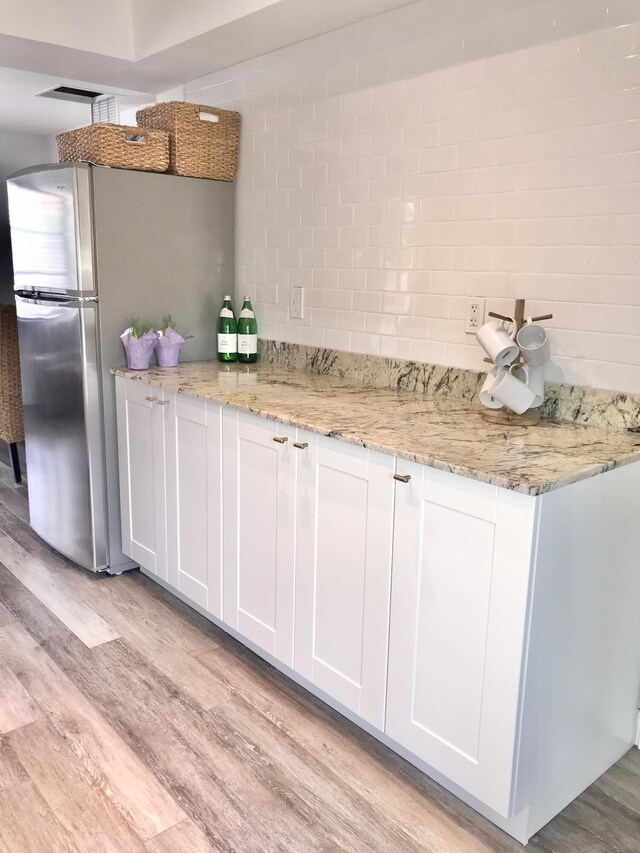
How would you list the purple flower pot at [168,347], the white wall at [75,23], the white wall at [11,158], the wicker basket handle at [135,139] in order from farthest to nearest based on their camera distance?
the white wall at [11,158] → the purple flower pot at [168,347] → the wicker basket handle at [135,139] → the white wall at [75,23]

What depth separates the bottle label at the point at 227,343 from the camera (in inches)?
122

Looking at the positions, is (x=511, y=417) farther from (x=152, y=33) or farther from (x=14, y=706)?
(x=152, y=33)

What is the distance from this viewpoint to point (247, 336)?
3078 millimetres

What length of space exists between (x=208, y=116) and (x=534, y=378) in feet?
6.13

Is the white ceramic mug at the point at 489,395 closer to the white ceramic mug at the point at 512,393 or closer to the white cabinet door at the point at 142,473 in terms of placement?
the white ceramic mug at the point at 512,393

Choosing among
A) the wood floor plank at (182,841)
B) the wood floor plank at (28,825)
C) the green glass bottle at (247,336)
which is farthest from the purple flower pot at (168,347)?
the wood floor plank at (182,841)

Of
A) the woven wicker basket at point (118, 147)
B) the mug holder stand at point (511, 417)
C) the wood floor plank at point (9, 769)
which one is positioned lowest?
the wood floor plank at point (9, 769)

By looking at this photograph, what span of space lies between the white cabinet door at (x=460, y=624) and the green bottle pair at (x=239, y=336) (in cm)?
153

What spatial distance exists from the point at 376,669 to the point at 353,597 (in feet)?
0.62

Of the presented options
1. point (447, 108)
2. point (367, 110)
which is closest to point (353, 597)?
point (447, 108)

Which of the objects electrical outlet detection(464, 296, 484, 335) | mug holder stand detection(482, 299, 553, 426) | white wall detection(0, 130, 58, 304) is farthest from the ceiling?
white wall detection(0, 130, 58, 304)

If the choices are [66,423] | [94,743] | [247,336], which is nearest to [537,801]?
[94,743]

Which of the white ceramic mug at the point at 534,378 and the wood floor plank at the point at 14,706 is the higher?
the white ceramic mug at the point at 534,378

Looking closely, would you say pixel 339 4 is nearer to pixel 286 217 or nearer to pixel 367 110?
pixel 367 110
